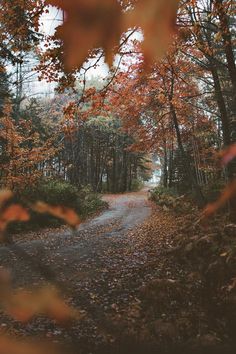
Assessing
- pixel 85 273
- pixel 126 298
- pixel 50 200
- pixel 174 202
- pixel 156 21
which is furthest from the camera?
pixel 174 202

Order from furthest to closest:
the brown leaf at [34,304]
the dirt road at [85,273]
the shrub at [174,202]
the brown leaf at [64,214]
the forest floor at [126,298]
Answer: the shrub at [174,202] < the dirt road at [85,273] < the forest floor at [126,298] < the brown leaf at [64,214] < the brown leaf at [34,304]

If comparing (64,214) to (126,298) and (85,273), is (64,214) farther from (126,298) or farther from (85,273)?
(85,273)

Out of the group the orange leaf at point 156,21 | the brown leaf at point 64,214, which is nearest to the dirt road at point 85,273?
the brown leaf at point 64,214

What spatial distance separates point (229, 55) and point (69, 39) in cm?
1006

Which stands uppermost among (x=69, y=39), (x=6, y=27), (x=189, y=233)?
(x=6, y=27)

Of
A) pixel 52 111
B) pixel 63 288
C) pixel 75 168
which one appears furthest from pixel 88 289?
pixel 52 111

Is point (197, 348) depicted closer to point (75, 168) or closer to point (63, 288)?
Result: point (63, 288)

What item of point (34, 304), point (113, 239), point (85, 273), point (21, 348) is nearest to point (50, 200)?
point (113, 239)

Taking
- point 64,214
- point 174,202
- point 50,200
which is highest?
point 64,214

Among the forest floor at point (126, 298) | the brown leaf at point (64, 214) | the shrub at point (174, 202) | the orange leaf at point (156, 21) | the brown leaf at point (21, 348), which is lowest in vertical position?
the forest floor at point (126, 298)

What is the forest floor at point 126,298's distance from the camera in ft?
16.5

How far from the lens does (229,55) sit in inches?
382

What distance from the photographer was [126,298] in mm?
6430

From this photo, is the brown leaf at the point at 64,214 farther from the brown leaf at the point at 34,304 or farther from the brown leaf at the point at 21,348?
the brown leaf at the point at 21,348
